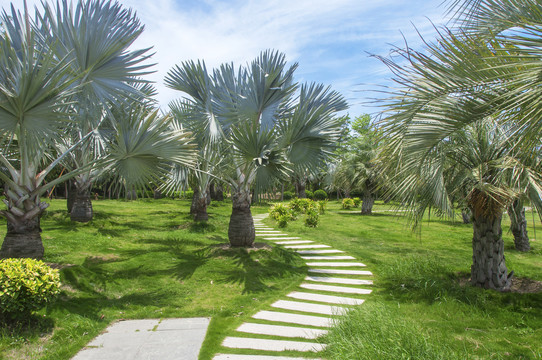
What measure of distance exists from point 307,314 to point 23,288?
3545mm

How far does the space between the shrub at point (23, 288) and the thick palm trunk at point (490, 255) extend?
20.4 ft

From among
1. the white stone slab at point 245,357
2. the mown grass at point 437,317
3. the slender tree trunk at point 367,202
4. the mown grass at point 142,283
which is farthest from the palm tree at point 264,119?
the slender tree trunk at point 367,202

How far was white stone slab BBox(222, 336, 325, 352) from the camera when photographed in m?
3.82

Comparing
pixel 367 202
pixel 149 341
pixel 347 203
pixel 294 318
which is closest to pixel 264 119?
pixel 294 318

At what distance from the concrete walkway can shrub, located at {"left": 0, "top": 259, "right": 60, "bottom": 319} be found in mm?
804

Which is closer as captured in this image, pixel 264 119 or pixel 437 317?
pixel 437 317

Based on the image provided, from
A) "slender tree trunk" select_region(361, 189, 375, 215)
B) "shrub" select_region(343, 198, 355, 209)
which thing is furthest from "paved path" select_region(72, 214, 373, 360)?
"shrub" select_region(343, 198, 355, 209)

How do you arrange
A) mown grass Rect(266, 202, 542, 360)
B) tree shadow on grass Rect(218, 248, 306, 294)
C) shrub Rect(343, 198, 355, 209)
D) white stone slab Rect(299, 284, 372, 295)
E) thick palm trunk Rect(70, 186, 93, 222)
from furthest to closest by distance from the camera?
shrub Rect(343, 198, 355, 209) < thick palm trunk Rect(70, 186, 93, 222) < tree shadow on grass Rect(218, 248, 306, 294) < white stone slab Rect(299, 284, 372, 295) < mown grass Rect(266, 202, 542, 360)

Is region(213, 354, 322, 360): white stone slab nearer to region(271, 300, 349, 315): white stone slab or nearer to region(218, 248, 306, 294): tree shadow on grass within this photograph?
region(271, 300, 349, 315): white stone slab

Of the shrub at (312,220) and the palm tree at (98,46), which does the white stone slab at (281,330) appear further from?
the shrub at (312,220)

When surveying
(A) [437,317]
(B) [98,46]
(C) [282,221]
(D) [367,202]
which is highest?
(B) [98,46]

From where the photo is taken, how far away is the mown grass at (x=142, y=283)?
4.01m

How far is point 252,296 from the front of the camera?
19.0 ft

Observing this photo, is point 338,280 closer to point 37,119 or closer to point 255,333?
point 255,333
